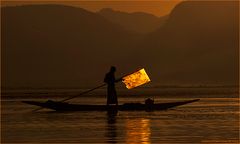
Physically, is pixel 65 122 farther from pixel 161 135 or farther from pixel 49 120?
pixel 161 135

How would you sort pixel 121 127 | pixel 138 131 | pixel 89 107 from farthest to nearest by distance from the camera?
1. pixel 89 107
2. pixel 121 127
3. pixel 138 131

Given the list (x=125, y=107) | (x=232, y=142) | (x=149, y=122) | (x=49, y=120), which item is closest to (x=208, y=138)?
(x=232, y=142)

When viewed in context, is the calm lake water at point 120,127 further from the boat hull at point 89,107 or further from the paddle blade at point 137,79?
the paddle blade at point 137,79

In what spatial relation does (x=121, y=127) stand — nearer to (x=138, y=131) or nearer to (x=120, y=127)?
(x=120, y=127)

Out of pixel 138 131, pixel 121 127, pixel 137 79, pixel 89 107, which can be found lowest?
pixel 138 131

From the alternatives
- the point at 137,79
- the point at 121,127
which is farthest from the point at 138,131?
the point at 137,79

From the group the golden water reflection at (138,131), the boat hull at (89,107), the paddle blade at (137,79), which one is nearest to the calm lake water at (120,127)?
the golden water reflection at (138,131)

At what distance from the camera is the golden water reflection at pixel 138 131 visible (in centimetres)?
2534

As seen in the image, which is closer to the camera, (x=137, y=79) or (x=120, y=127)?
(x=120, y=127)

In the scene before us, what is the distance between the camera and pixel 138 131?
94.2 ft

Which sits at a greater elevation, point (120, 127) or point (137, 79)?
point (137, 79)

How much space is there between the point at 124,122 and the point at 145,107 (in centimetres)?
776

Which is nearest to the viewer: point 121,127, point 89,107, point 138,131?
point 138,131

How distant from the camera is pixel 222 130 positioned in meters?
28.8
